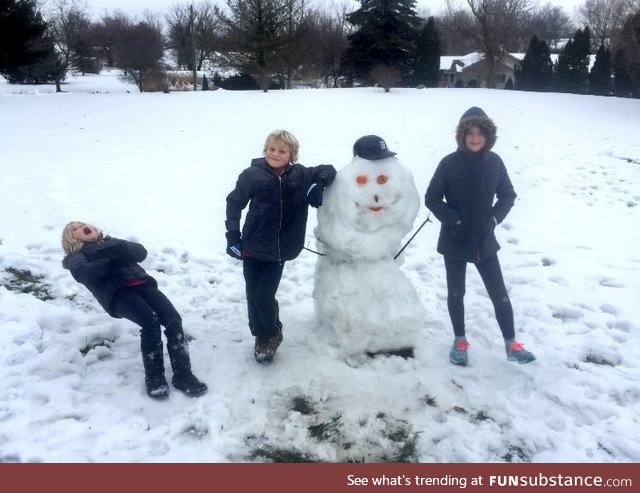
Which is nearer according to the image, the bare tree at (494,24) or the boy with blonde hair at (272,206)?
the boy with blonde hair at (272,206)

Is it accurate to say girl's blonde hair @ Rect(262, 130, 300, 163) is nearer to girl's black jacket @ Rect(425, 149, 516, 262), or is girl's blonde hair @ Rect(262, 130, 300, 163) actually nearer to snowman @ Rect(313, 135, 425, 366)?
snowman @ Rect(313, 135, 425, 366)

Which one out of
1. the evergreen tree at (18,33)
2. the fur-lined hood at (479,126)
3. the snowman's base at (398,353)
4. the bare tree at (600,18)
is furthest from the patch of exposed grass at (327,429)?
the bare tree at (600,18)

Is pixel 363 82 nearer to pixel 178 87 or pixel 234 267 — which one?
pixel 178 87

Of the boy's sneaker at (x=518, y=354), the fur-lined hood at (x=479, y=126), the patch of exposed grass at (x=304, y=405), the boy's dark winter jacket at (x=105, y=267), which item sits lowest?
the patch of exposed grass at (x=304, y=405)

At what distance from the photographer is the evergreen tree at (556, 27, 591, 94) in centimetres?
2966

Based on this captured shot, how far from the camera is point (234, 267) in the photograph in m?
5.12

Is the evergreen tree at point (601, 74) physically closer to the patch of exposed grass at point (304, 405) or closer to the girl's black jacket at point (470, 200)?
the girl's black jacket at point (470, 200)

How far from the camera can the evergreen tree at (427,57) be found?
102 feet

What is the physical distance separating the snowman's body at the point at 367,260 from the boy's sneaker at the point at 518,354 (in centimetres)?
65

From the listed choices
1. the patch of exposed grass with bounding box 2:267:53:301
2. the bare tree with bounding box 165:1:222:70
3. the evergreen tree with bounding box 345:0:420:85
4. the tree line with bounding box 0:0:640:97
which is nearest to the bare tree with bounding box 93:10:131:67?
the bare tree with bounding box 165:1:222:70

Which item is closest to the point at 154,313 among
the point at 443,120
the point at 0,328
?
the point at 0,328

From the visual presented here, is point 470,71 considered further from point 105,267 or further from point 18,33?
point 105,267

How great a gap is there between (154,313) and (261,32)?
27.4 m

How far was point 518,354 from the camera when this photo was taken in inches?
134
